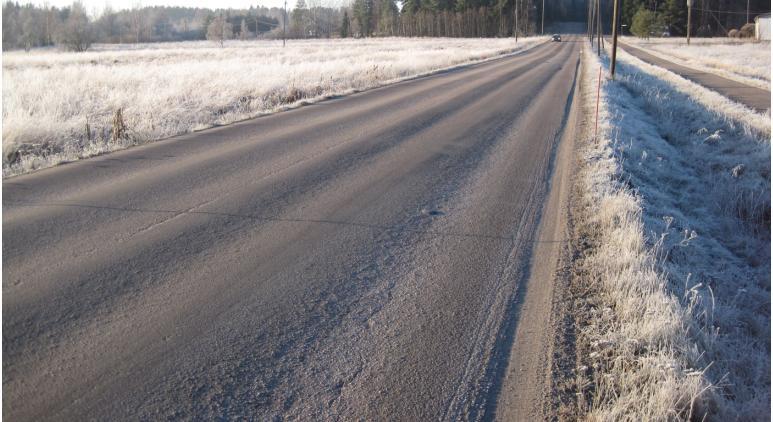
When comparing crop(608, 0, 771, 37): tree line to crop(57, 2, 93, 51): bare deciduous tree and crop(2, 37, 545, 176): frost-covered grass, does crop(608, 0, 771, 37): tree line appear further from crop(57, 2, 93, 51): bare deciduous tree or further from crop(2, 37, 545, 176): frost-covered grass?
crop(2, 37, 545, 176): frost-covered grass

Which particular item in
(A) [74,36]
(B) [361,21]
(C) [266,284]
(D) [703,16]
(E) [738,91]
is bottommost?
(C) [266,284]

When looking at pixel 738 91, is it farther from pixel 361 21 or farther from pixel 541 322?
pixel 361 21

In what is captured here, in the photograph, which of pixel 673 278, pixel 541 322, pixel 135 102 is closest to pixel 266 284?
pixel 541 322

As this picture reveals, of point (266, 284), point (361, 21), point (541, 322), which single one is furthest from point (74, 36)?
point (541, 322)

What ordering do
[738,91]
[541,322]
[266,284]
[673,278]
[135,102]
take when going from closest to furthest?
[541,322] → [266,284] → [673,278] → [135,102] → [738,91]

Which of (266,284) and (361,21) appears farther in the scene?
(361,21)

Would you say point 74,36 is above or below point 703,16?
below

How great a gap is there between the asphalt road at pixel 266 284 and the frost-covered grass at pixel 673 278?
58cm

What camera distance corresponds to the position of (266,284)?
5008 millimetres

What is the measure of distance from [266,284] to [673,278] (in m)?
3.58

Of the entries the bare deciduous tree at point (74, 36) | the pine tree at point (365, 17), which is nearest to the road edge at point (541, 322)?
the bare deciduous tree at point (74, 36)

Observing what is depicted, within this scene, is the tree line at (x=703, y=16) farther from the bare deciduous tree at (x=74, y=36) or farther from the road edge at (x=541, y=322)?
the road edge at (x=541, y=322)

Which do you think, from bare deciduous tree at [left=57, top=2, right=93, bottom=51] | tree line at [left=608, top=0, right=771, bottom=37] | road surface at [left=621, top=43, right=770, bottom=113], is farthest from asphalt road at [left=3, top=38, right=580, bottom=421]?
tree line at [left=608, top=0, right=771, bottom=37]

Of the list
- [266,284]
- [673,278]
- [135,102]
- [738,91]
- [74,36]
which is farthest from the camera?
[74,36]
